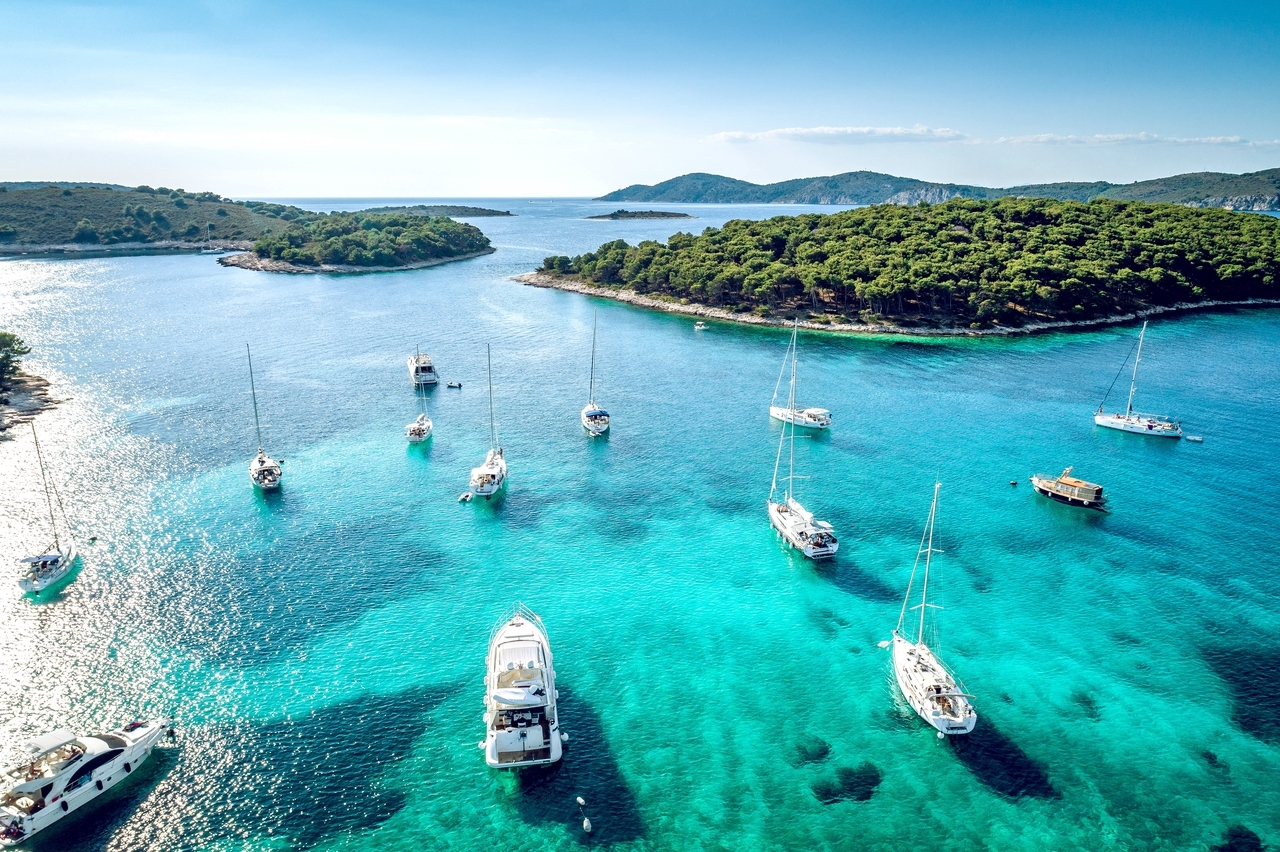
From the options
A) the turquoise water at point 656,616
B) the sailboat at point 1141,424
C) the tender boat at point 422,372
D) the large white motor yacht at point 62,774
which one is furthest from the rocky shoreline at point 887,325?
the large white motor yacht at point 62,774

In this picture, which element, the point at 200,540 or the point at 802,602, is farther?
the point at 200,540

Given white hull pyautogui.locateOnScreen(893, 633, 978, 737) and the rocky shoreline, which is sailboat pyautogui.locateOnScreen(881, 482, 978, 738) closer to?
white hull pyautogui.locateOnScreen(893, 633, 978, 737)

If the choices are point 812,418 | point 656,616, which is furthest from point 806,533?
point 812,418

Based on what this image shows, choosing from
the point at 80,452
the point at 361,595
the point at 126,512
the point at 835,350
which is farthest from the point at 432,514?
the point at 835,350

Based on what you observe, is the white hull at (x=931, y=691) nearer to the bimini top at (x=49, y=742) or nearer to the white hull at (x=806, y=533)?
the white hull at (x=806, y=533)

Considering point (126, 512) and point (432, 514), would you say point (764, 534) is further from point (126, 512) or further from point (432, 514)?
point (126, 512)
